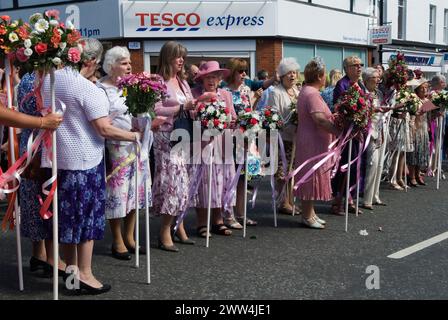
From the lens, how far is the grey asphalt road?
14.5 feet

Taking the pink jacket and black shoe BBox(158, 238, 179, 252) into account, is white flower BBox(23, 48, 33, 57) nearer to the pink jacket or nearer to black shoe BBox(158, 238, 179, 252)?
the pink jacket

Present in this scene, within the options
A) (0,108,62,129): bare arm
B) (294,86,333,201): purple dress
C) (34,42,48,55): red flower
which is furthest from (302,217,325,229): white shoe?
(34,42,48,55): red flower

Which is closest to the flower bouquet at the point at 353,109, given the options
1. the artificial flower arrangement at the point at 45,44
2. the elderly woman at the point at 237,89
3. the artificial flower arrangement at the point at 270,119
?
the artificial flower arrangement at the point at 270,119

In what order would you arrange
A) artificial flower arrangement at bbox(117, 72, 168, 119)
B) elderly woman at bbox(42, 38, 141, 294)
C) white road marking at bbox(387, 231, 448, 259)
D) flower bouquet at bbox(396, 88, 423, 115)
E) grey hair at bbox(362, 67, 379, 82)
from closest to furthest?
elderly woman at bbox(42, 38, 141, 294) → artificial flower arrangement at bbox(117, 72, 168, 119) → white road marking at bbox(387, 231, 448, 259) → grey hair at bbox(362, 67, 379, 82) → flower bouquet at bbox(396, 88, 423, 115)

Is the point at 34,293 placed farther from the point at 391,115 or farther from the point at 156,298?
the point at 391,115

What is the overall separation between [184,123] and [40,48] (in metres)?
2.18

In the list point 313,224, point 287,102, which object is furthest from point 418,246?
point 287,102

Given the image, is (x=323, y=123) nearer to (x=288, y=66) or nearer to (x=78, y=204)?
(x=288, y=66)

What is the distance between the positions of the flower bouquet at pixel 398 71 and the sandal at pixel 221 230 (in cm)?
351

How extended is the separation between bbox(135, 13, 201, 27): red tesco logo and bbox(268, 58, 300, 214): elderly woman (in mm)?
12594

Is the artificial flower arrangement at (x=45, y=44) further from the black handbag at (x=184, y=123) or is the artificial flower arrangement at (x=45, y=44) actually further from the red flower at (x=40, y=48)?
the black handbag at (x=184, y=123)

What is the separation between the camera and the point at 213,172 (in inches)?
241

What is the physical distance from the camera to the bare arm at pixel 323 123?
6332mm
